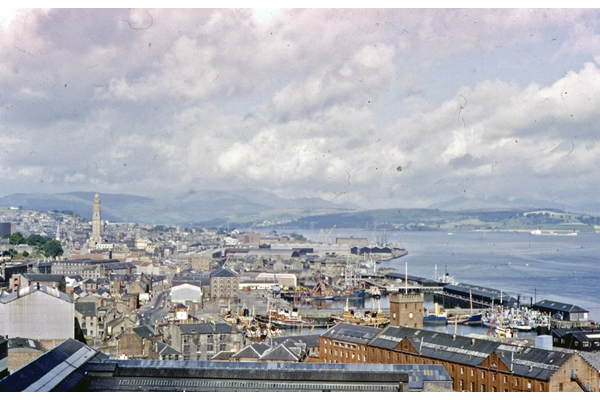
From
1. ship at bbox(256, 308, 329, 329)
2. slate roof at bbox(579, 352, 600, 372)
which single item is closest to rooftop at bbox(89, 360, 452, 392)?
slate roof at bbox(579, 352, 600, 372)

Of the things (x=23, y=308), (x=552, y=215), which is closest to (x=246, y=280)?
(x=23, y=308)

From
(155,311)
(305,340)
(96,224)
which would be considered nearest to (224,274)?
(155,311)

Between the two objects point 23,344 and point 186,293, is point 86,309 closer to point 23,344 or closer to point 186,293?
point 23,344

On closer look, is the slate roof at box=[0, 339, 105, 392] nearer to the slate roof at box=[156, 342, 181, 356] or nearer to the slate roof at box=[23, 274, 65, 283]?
the slate roof at box=[156, 342, 181, 356]

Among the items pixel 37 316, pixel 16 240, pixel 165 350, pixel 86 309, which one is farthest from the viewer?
pixel 16 240

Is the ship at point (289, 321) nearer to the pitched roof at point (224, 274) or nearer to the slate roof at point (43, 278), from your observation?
the pitched roof at point (224, 274)
